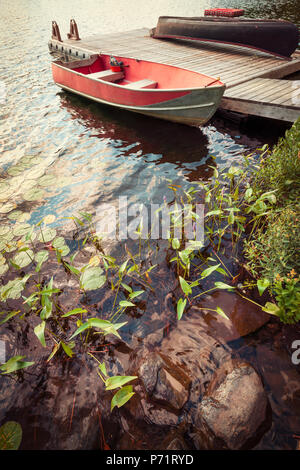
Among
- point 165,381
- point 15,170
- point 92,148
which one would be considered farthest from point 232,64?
point 165,381

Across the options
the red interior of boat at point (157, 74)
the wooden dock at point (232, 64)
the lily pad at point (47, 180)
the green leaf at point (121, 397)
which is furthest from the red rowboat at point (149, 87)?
the green leaf at point (121, 397)

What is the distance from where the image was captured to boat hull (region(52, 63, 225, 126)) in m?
5.50

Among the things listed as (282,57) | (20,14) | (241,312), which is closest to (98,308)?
(241,312)

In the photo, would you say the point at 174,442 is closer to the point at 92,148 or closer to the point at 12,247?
the point at 12,247

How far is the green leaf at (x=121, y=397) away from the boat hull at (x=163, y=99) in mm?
5649

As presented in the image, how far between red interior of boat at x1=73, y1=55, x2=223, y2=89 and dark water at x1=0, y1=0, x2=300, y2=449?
1100mm

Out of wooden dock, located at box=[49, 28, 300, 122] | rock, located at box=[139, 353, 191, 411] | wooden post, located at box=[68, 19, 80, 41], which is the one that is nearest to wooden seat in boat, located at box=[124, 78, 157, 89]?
wooden dock, located at box=[49, 28, 300, 122]

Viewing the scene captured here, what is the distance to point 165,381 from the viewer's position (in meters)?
2.19

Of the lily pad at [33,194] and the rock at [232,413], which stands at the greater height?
the lily pad at [33,194]

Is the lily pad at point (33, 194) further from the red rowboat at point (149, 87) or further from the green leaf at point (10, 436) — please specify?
the green leaf at point (10, 436)

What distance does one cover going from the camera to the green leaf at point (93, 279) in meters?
3.02

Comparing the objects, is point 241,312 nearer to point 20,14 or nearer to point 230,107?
point 230,107

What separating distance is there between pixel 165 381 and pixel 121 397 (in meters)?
0.44

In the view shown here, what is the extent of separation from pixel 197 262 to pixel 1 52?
16883 millimetres
